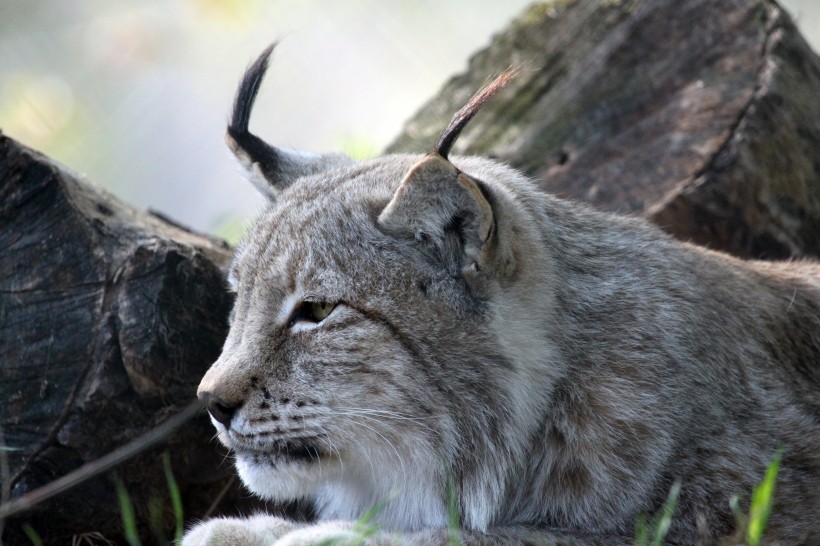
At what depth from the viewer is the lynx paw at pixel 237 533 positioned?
323cm

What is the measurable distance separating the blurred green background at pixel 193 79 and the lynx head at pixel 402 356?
4.39 meters

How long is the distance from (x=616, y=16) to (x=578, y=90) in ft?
1.71

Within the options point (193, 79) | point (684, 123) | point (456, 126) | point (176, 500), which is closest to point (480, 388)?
point (456, 126)

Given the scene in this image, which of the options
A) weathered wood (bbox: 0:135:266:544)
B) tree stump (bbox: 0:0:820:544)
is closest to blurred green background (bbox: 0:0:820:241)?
tree stump (bbox: 0:0:820:544)

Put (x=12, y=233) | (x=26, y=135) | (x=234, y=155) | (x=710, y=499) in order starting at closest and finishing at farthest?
(x=710, y=499), (x=12, y=233), (x=234, y=155), (x=26, y=135)

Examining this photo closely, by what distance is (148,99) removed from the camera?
8.80 m

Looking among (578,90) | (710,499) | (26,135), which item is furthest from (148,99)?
(710,499)

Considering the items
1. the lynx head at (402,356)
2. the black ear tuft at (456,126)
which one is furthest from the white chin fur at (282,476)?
the black ear tuft at (456,126)

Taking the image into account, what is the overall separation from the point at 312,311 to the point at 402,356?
1.23ft

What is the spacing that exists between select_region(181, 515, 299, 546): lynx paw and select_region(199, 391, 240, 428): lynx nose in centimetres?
36

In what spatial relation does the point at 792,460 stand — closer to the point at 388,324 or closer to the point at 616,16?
the point at 388,324

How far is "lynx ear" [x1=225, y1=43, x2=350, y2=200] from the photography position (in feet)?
13.4

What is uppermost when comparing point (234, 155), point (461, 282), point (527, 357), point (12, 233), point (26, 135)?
point (26, 135)

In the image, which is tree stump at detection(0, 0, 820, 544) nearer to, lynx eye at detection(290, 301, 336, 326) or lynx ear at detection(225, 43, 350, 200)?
lynx ear at detection(225, 43, 350, 200)
